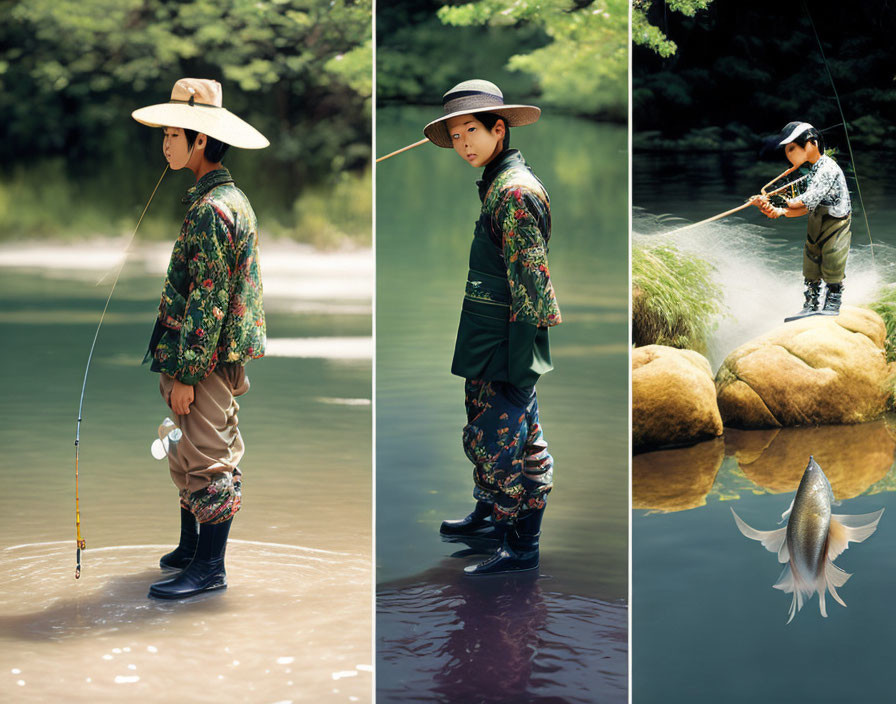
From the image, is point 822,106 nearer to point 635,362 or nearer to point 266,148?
point 635,362

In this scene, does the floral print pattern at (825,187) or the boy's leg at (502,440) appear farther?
the floral print pattern at (825,187)

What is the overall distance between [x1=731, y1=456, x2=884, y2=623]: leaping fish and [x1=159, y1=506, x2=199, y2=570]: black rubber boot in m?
2.12

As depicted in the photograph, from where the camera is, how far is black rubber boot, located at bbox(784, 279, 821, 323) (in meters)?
4.56

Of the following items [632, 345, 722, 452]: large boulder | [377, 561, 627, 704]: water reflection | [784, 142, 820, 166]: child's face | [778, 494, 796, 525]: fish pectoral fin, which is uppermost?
[784, 142, 820, 166]: child's face

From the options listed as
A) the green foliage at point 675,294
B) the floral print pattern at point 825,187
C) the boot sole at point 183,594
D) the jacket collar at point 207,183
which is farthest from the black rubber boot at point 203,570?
the floral print pattern at point 825,187

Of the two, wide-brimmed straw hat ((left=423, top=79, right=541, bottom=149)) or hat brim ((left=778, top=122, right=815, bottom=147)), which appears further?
hat brim ((left=778, top=122, right=815, bottom=147))

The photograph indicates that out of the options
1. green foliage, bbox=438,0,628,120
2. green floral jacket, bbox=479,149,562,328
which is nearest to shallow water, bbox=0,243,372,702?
green floral jacket, bbox=479,149,562,328

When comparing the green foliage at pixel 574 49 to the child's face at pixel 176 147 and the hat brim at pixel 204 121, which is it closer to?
the hat brim at pixel 204 121

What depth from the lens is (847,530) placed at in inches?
179

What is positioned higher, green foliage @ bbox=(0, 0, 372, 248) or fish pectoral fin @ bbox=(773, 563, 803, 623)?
green foliage @ bbox=(0, 0, 372, 248)

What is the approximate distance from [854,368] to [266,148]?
256 cm

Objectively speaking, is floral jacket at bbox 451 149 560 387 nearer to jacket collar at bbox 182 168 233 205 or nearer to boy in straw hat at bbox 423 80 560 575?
boy in straw hat at bbox 423 80 560 575

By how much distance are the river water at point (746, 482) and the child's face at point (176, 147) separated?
1758 millimetres

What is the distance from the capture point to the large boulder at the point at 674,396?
455 centimetres
